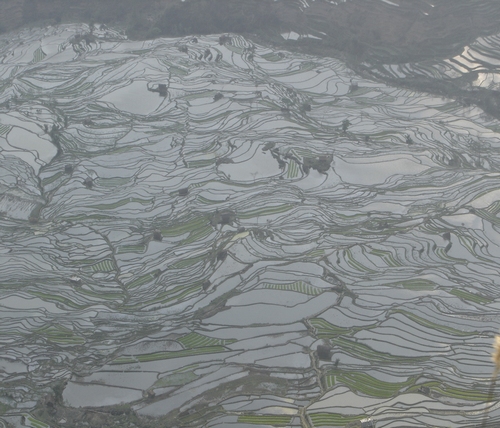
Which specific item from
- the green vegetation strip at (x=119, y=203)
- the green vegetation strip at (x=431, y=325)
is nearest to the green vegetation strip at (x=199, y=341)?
the green vegetation strip at (x=431, y=325)

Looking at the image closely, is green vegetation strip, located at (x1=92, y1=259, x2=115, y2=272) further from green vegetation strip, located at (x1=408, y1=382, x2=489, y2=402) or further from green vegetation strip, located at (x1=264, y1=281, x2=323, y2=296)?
green vegetation strip, located at (x1=408, y1=382, x2=489, y2=402)

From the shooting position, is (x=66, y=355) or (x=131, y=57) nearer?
(x=66, y=355)

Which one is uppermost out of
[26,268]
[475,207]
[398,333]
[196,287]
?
[475,207]

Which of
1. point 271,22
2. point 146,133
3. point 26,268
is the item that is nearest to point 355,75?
point 271,22

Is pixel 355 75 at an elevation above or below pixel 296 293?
above

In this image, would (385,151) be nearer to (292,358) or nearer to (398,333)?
(398,333)

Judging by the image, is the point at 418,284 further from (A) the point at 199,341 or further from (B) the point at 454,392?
(A) the point at 199,341

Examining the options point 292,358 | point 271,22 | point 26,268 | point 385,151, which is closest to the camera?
point 292,358

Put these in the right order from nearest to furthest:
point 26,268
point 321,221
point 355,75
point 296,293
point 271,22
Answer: point 296,293, point 26,268, point 321,221, point 355,75, point 271,22

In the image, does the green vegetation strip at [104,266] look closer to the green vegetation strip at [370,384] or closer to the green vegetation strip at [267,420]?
the green vegetation strip at [267,420]
